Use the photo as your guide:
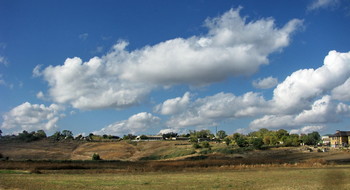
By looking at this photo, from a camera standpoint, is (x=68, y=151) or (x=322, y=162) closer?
(x=322, y=162)

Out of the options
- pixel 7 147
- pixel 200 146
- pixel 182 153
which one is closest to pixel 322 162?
pixel 182 153

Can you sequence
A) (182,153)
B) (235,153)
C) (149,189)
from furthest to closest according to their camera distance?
(182,153) < (235,153) < (149,189)

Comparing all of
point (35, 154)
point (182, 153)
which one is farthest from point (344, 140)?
point (35, 154)

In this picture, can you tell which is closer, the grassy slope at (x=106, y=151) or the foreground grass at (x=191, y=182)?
the foreground grass at (x=191, y=182)

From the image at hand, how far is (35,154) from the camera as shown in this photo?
15675 centimetres

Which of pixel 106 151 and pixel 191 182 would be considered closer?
pixel 191 182

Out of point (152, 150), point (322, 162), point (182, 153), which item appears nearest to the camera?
point (322, 162)

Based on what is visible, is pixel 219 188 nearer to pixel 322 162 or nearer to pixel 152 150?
pixel 322 162

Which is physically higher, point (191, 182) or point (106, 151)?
point (106, 151)

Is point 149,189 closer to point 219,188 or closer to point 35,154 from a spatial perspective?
point 219,188

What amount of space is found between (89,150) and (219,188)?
144786 mm

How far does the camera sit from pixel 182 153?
144250mm

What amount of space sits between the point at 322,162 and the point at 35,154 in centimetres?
12542

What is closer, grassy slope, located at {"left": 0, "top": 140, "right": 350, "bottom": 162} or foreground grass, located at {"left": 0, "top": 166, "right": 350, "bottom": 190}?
foreground grass, located at {"left": 0, "top": 166, "right": 350, "bottom": 190}
